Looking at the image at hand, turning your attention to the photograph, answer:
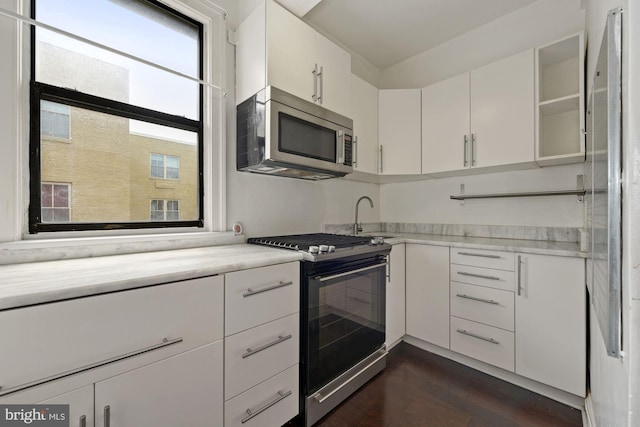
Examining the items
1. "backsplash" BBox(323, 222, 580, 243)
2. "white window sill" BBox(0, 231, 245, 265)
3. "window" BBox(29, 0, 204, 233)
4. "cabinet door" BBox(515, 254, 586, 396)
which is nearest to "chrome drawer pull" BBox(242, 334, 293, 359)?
"white window sill" BBox(0, 231, 245, 265)

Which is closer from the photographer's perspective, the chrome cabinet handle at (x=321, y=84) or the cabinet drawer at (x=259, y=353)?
the cabinet drawer at (x=259, y=353)

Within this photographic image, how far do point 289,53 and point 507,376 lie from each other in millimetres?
2655

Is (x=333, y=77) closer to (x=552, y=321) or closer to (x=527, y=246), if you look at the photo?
(x=527, y=246)

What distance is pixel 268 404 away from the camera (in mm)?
1308

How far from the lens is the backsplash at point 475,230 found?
207 centimetres

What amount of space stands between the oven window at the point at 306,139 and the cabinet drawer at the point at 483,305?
1.39 m

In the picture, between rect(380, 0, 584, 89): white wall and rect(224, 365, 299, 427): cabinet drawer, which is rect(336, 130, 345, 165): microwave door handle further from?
rect(380, 0, 584, 89): white wall

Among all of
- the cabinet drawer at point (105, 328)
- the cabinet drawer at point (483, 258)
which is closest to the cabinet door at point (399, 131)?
the cabinet drawer at point (483, 258)

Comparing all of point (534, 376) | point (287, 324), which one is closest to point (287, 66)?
point (287, 324)

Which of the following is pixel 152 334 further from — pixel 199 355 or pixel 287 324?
pixel 287 324

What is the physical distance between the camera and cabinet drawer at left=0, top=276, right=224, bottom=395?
28.8 inches

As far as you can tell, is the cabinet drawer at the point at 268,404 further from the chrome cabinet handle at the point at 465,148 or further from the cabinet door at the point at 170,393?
the chrome cabinet handle at the point at 465,148

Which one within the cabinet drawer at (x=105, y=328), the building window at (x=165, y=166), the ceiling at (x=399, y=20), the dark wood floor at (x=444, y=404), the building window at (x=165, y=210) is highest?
the ceiling at (x=399, y=20)

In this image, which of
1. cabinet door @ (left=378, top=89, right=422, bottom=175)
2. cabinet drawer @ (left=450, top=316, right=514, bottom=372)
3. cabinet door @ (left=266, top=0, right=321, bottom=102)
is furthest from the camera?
cabinet door @ (left=378, top=89, right=422, bottom=175)
